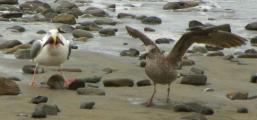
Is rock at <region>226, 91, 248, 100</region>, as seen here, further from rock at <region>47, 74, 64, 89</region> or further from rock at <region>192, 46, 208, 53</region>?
rock at <region>192, 46, 208, 53</region>

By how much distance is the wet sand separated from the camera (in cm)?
832

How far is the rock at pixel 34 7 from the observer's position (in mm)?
20531

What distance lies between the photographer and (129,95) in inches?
382

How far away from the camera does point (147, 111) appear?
8703 millimetres

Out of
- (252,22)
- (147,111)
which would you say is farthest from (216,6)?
(147,111)

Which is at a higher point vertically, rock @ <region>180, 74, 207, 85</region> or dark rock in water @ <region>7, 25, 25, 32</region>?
rock @ <region>180, 74, 207, 85</region>

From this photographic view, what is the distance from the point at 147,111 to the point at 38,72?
Result: 3.27 meters

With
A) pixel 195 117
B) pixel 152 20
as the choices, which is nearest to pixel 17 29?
pixel 152 20

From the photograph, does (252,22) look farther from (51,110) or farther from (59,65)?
(51,110)

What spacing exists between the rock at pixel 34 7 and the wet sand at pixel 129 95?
24.6 ft

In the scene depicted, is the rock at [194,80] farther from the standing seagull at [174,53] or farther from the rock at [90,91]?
the rock at [90,91]

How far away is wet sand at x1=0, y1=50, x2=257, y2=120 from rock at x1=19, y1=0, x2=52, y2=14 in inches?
295

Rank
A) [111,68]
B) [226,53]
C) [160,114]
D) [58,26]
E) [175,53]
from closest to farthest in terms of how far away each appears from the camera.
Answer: [160,114], [175,53], [111,68], [226,53], [58,26]

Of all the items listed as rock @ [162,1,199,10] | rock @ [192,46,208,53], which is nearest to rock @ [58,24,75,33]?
rock @ [192,46,208,53]
